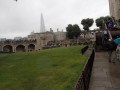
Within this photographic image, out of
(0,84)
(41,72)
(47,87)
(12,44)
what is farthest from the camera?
(12,44)

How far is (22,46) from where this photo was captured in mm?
122312

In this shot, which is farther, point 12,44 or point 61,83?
point 12,44

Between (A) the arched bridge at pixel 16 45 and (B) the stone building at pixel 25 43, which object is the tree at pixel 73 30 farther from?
(A) the arched bridge at pixel 16 45

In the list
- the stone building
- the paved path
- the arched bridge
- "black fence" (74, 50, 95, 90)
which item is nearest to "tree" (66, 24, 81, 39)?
the stone building

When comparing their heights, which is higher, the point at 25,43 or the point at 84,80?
the point at 84,80

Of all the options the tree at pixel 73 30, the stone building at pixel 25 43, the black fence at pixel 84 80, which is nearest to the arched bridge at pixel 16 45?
the stone building at pixel 25 43

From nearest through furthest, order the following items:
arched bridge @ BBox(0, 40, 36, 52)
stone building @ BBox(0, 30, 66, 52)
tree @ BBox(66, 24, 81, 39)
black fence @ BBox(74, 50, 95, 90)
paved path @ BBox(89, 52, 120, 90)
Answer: black fence @ BBox(74, 50, 95, 90)
paved path @ BBox(89, 52, 120, 90)
tree @ BBox(66, 24, 81, 39)
stone building @ BBox(0, 30, 66, 52)
arched bridge @ BBox(0, 40, 36, 52)

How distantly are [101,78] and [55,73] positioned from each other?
3063 mm

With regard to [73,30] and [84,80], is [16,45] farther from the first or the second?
[84,80]

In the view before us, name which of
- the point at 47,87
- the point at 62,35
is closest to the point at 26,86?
the point at 47,87

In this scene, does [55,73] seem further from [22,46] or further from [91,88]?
[22,46]

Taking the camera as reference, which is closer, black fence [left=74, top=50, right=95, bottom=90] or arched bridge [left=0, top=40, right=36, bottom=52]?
black fence [left=74, top=50, right=95, bottom=90]

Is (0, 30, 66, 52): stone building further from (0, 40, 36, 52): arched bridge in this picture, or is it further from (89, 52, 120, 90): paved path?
(89, 52, 120, 90): paved path

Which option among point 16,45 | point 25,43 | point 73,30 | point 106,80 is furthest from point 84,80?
point 25,43
